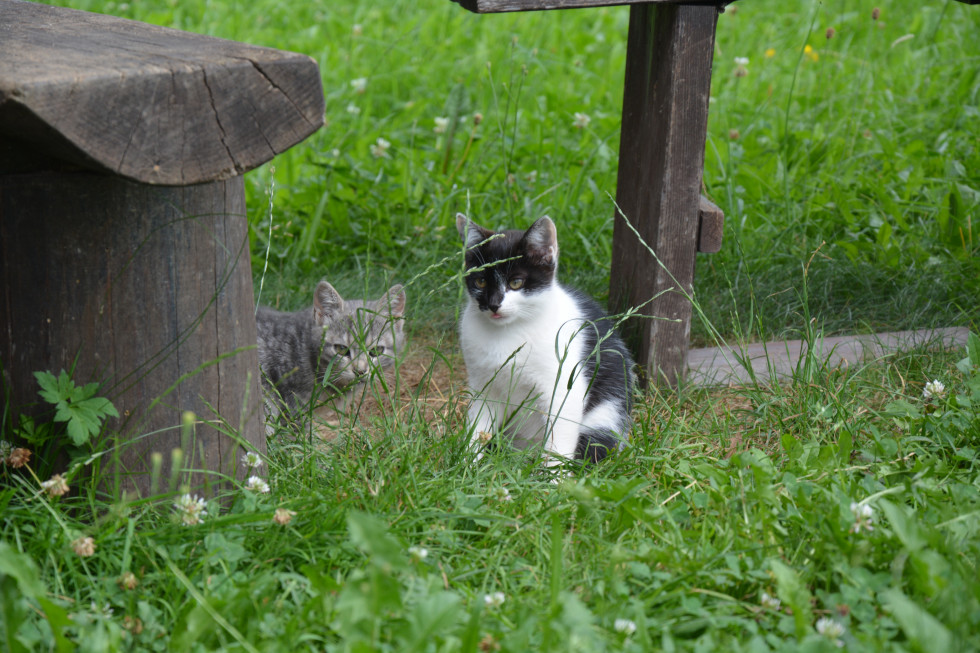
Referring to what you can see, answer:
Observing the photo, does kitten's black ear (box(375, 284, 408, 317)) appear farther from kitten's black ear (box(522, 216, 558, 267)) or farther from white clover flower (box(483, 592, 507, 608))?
white clover flower (box(483, 592, 507, 608))

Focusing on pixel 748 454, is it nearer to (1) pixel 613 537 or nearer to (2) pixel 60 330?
(1) pixel 613 537

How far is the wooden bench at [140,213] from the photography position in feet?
5.31

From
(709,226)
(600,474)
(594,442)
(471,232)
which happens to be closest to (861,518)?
(600,474)

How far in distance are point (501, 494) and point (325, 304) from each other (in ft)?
4.57

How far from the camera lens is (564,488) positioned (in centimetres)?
218

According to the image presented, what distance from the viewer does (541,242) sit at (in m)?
2.91

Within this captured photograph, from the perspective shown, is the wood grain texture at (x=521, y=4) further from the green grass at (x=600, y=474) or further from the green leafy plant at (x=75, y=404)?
the green leafy plant at (x=75, y=404)

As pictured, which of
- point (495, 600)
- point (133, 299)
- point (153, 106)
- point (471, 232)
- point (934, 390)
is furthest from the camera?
point (471, 232)

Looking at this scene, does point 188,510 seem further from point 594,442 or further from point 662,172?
point 662,172

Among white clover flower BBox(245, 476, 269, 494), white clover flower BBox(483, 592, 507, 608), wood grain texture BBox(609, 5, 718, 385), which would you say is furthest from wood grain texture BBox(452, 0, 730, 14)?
white clover flower BBox(483, 592, 507, 608)

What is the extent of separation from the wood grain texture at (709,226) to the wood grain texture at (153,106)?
158cm

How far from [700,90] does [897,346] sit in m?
1.18

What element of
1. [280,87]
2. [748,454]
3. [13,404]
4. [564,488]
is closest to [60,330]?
[13,404]

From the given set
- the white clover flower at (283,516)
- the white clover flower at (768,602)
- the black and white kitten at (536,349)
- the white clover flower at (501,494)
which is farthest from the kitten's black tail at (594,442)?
the white clover flower at (283,516)
